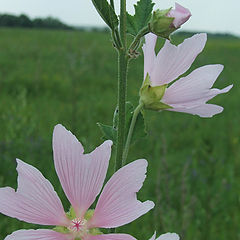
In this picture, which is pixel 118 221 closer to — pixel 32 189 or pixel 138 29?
pixel 32 189

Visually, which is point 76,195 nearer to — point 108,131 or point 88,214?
point 88,214

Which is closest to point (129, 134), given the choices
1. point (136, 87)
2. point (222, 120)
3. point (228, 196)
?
point (228, 196)

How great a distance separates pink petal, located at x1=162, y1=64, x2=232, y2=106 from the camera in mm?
753

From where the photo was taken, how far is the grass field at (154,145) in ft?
6.33

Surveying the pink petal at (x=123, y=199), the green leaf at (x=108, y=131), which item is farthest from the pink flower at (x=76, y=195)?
the green leaf at (x=108, y=131)

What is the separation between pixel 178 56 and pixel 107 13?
0.49 feet

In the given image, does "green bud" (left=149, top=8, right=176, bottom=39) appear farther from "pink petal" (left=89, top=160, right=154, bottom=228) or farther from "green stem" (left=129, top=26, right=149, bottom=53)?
"pink petal" (left=89, top=160, right=154, bottom=228)

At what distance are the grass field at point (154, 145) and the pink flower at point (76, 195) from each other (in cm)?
32

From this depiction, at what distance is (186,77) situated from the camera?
76 centimetres

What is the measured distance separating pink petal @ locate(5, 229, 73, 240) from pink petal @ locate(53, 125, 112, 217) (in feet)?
0.18

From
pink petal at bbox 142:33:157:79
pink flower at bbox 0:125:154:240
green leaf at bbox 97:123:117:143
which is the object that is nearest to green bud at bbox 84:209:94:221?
pink flower at bbox 0:125:154:240

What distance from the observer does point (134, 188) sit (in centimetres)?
62

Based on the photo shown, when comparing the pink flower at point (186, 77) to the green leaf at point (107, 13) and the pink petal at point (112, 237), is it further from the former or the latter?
the pink petal at point (112, 237)

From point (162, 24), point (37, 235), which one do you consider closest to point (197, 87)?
point (162, 24)
